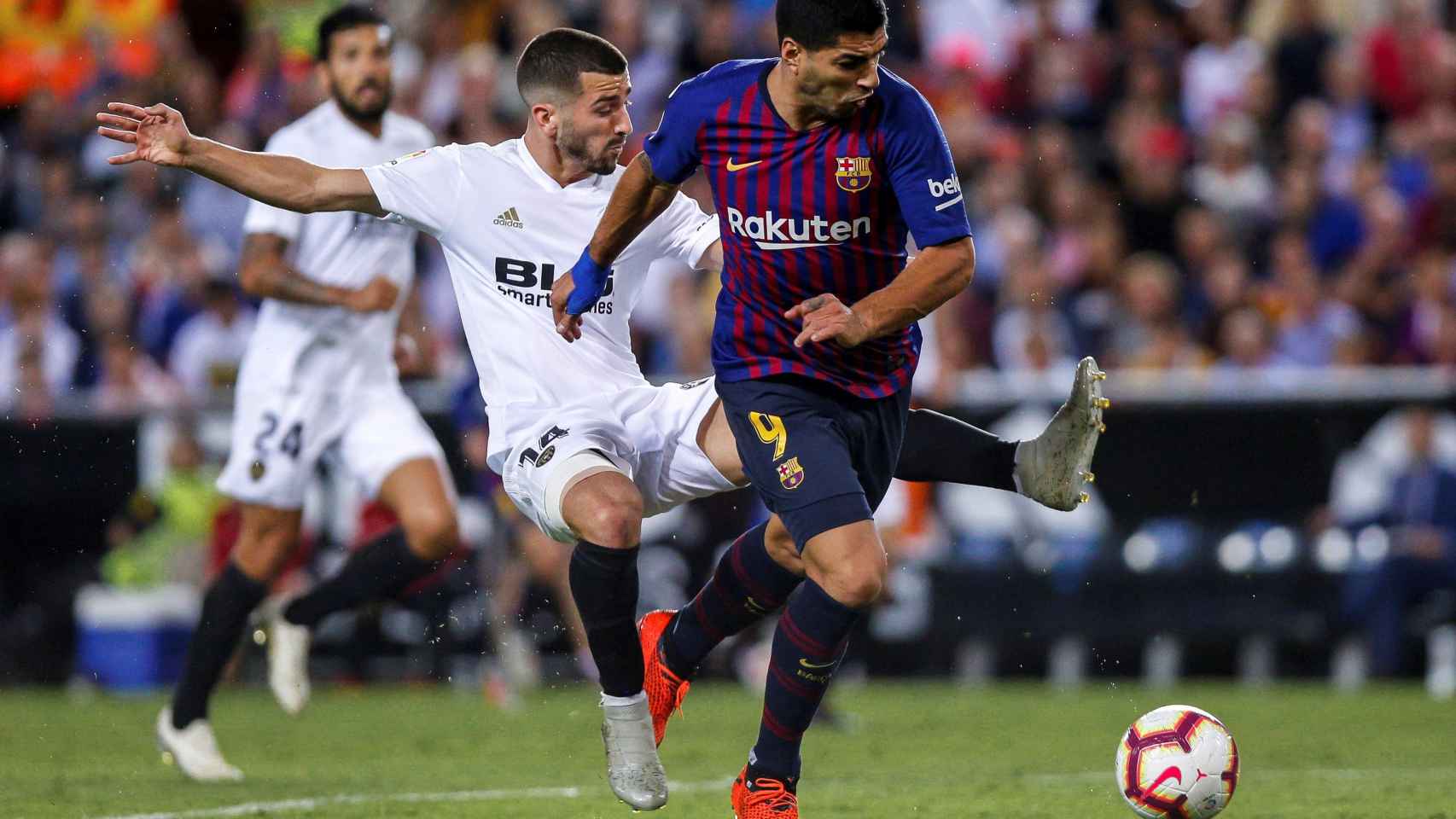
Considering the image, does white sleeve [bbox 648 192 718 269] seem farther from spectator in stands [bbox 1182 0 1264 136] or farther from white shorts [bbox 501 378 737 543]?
spectator in stands [bbox 1182 0 1264 136]

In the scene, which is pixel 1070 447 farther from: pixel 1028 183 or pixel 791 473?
pixel 1028 183

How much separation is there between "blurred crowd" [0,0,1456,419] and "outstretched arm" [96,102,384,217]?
5915mm

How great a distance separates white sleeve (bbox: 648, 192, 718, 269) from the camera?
7.30 metres

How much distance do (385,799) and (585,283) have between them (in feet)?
7.03

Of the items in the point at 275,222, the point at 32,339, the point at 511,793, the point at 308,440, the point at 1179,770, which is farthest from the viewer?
the point at 32,339

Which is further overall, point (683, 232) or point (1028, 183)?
point (1028, 183)

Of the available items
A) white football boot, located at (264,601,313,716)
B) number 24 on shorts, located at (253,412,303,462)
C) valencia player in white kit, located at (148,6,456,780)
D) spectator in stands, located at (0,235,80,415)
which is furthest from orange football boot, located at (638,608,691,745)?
spectator in stands, located at (0,235,80,415)

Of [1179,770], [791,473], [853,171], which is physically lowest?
[1179,770]

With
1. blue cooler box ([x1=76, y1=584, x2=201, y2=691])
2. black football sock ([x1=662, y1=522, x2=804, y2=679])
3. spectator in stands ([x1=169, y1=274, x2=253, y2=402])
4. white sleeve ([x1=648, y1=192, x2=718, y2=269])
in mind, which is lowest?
blue cooler box ([x1=76, y1=584, x2=201, y2=691])

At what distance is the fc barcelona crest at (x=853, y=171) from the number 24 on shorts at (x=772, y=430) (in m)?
0.74

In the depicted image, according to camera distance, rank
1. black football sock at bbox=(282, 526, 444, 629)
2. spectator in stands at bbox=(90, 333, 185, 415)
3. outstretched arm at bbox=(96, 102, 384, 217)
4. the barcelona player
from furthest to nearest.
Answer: spectator in stands at bbox=(90, 333, 185, 415), black football sock at bbox=(282, 526, 444, 629), outstretched arm at bbox=(96, 102, 384, 217), the barcelona player

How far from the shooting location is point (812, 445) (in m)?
6.26

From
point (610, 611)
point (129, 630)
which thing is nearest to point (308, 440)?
point (610, 611)

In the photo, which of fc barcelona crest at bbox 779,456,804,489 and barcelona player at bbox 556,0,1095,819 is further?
fc barcelona crest at bbox 779,456,804,489
